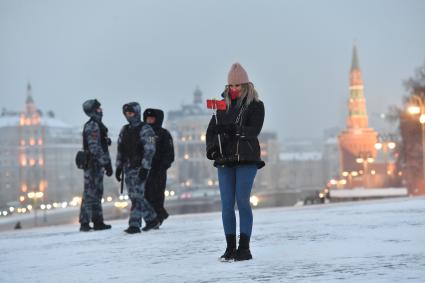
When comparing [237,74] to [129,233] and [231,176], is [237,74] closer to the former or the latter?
[231,176]

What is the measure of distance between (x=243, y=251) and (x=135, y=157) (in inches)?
198

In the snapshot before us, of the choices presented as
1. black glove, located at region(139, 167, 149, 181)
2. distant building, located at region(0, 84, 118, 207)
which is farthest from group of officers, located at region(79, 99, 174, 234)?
distant building, located at region(0, 84, 118, 207)

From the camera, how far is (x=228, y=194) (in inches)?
327

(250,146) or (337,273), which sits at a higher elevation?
(250,146)

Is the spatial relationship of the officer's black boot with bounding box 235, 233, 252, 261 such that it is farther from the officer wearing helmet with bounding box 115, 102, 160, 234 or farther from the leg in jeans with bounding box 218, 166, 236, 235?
the officer wearing helmet with bounding box 115, 102, 160, 234

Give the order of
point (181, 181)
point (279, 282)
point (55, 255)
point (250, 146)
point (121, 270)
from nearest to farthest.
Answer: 1. point (279, 282)
2. point (121, 270)
3. point (250, 146)
4. point (55, 255)
5. point (181, 181)

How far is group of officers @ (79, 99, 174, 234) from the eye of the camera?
12.8 metres

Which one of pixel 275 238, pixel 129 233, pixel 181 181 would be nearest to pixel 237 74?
pixel 275 238

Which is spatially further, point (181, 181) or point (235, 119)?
point (181, 181)

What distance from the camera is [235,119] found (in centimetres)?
831

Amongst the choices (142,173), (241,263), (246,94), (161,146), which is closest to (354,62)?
(161,146)

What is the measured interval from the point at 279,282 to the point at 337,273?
510mm

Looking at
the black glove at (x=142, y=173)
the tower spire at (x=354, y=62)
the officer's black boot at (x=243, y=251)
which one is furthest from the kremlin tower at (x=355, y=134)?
the officer's black boot at (x=243, y=251)

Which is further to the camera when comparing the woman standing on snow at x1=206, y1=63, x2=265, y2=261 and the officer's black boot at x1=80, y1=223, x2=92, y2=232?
the officer's black boot at x1=80, y1=223, x2=92, y2=232
